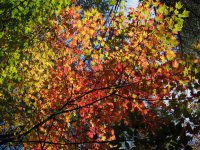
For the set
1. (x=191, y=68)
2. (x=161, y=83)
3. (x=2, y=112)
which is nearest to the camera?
(x=191, y=68)

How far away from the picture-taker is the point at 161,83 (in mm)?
7266

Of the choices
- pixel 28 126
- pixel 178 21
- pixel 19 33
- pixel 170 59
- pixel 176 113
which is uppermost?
pixel 19 33

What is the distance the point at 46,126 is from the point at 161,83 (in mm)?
5250

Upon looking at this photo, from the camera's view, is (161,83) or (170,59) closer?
(170,59)

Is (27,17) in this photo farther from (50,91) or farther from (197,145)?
(197,145)

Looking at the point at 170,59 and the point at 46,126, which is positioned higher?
the point at 170,59

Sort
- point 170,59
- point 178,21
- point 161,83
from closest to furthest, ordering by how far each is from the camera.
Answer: point 178,21 → point 170,59 → point 161,83

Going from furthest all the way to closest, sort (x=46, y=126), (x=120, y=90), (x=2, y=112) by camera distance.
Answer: (x=46, y=126)
(x=2, y=112)
(x=120, y=90)

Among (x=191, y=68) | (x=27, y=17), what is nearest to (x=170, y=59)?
(x=191, y=68)

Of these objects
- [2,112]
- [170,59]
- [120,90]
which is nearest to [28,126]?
[2,112]

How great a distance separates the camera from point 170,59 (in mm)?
6688

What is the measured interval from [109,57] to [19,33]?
289cm

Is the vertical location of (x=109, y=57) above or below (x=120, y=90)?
above

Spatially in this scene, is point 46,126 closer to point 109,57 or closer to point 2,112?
A: point 2,112
